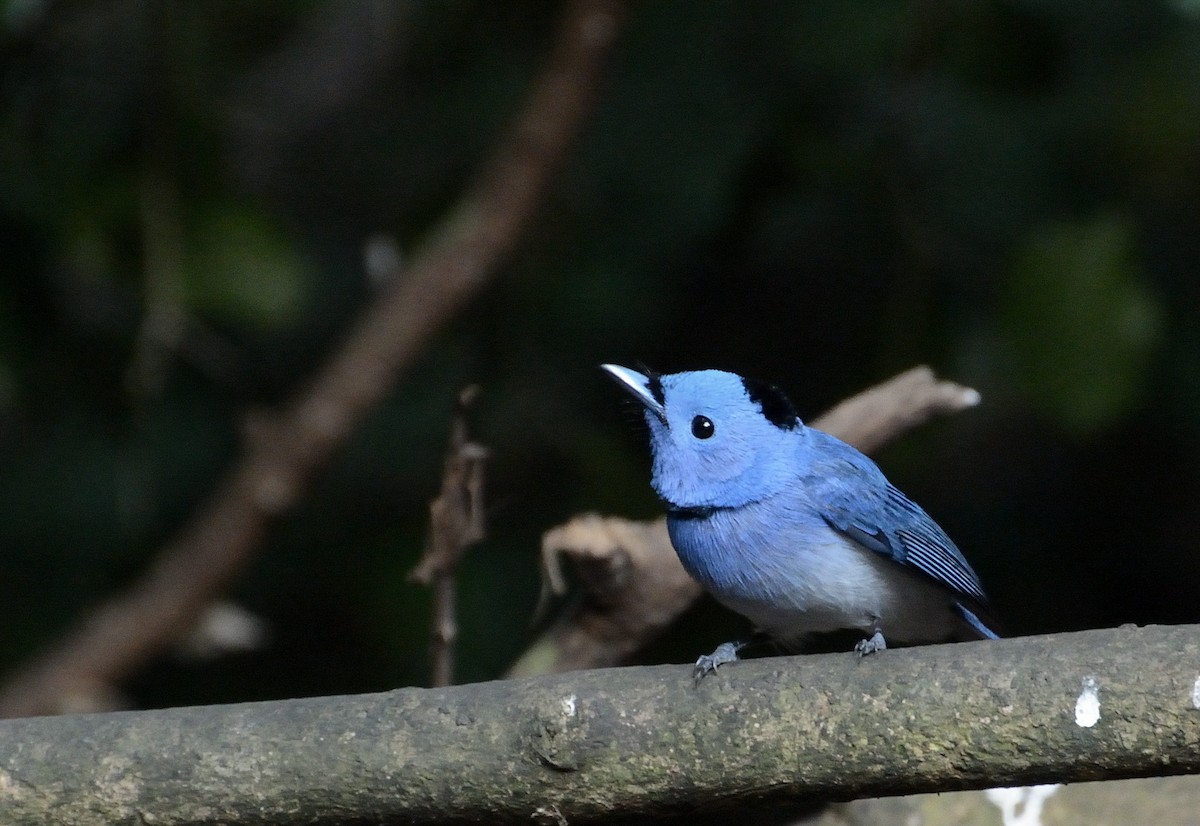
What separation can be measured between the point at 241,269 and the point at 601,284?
1.01 m

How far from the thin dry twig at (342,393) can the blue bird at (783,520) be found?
1.04 meters

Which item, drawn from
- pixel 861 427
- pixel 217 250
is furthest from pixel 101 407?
pixel 861 427

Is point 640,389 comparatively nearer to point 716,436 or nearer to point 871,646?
point 716,436

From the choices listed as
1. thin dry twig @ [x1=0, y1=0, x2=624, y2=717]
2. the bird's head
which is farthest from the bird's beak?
thin dry twig @ [x1=0, y1=0, x2=624, y2=717]

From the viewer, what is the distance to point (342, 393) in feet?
11.6

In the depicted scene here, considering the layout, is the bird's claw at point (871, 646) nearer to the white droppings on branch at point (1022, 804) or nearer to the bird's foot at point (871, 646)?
the bird's foot at point (871, 646)

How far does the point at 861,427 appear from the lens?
3.18 m

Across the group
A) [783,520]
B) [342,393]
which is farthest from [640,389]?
[342,393]

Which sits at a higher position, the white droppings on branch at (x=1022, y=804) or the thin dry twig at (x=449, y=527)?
the thin dry twig at (x=449, y=527)

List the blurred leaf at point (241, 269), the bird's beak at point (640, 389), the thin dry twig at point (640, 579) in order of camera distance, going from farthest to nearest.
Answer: the blurred leaf at point (241, 269)
the thin dry twig at point (640, 579)
the bird's beak at point (640, 389)

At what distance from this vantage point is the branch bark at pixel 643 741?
72.2 inches

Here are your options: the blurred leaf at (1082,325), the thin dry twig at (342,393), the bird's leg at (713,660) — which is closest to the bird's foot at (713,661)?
the bird's leg at (713,660)

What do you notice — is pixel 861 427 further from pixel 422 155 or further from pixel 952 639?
pixel 422 155

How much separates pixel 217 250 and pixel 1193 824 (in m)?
2.23
